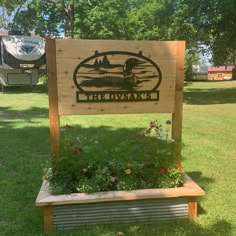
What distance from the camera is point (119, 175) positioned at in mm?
3625

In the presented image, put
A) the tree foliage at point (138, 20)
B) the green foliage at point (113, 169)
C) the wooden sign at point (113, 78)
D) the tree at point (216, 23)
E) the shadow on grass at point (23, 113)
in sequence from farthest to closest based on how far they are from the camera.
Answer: the tree foliage at point (138, 20), the tree at point (216, 23), the shadow on grass at point (23, 113), the wooden sign at point (113, 78), the green foliage at point (113, 169)

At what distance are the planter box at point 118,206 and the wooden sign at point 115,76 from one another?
83 centimetres

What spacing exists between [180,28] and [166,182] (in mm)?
14443

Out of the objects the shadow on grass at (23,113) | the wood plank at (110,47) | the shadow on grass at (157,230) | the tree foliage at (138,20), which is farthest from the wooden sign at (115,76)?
the tree foliage at (138,20)

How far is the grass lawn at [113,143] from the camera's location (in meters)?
3.39

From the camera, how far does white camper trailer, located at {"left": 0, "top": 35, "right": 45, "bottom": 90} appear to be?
1838 cm

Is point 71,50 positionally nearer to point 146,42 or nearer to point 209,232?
point 146,42

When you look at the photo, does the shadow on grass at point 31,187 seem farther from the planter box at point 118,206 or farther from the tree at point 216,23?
the tree at point 216,23

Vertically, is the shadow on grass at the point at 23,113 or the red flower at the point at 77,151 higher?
the red flower at the point at 77,151

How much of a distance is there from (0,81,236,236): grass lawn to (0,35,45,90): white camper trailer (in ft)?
26.3

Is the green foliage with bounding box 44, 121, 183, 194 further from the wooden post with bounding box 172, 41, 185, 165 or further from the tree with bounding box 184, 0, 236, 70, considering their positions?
the tree with bounding box 184, 0, 236, 70

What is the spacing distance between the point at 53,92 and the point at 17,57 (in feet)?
50.9

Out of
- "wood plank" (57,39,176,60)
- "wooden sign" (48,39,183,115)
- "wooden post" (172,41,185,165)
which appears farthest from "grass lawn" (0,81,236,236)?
"wood plank" (57,39,176,60)

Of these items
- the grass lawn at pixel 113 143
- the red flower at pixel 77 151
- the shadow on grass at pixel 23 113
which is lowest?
the shadow on grass at pixel 23 113
